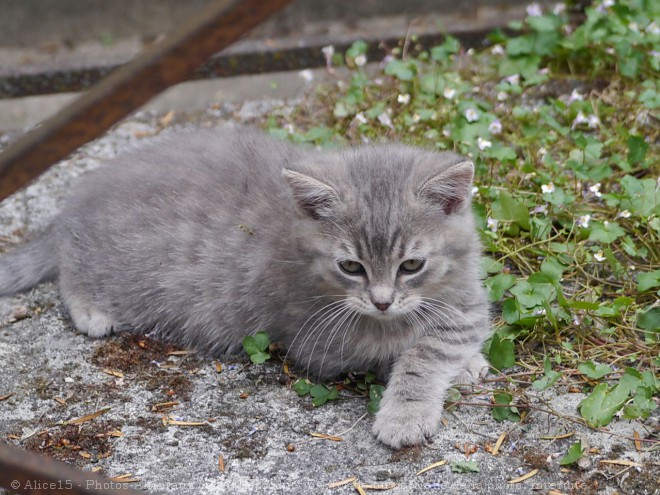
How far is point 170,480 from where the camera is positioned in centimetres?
270

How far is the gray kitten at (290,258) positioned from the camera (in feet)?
9.62

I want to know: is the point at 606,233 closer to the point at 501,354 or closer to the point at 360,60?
the point at 501,354

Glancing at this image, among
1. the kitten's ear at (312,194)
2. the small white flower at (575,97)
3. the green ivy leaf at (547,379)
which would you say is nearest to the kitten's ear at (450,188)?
the kitten's ear at (312,194)

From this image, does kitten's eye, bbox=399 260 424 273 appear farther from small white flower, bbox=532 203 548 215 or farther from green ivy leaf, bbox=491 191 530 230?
small white flower, bbox=532 203 548 215

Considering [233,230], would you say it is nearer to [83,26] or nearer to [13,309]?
[13,309]

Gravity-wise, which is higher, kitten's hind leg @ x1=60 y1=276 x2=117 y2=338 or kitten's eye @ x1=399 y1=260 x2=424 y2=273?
kitten's eye @ x1=399 y1=260 x2=424 y2=273

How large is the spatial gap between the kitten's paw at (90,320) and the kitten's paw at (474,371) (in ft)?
4.82

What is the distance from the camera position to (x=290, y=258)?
3170 mm

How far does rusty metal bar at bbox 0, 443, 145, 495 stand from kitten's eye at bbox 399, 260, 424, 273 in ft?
4.78

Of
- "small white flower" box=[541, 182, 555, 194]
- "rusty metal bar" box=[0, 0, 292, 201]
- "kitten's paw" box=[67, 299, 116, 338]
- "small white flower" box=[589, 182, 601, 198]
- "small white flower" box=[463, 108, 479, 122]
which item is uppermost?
"rusty metal bar" box=[0, 0, 292, 201]

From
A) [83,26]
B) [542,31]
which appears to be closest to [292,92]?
[542,31]

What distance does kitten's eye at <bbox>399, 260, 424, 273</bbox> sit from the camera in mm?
2949

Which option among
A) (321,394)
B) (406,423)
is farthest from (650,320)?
(321,394)

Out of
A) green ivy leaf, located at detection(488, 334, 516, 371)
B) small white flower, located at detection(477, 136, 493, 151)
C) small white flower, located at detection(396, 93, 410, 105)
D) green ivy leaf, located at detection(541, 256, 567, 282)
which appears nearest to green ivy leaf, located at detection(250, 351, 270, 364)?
green ivy leaf, located at detection(488, 334, 516, 371)
